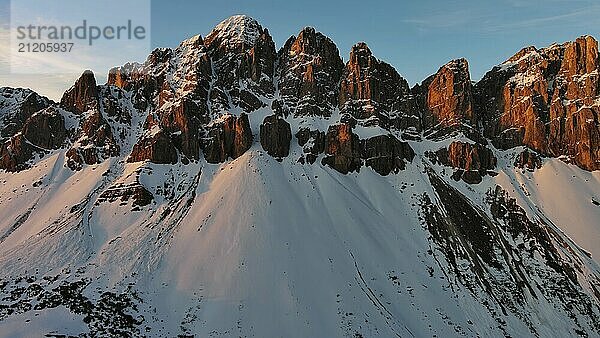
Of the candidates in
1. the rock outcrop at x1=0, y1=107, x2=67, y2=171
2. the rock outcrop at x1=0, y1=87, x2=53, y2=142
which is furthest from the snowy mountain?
the rock outcrop at x1=0, y1=87, x2=53, y2=142

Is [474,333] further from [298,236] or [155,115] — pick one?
[155,115]

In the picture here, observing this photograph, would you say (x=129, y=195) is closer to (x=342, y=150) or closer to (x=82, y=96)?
(x=82, y=96)

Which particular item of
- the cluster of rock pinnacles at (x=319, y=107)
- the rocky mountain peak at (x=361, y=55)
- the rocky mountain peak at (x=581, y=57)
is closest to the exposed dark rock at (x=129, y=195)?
the cluster of rock pinnacles at (x=319, y=107)

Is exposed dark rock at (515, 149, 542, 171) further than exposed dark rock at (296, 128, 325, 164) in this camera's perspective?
Yes

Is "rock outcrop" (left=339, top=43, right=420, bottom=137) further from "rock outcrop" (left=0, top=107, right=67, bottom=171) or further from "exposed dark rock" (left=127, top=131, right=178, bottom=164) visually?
"rock outcrop" (left=0, top=107, right=67, bottom=171)

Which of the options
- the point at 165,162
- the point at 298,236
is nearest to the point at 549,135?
the point at 298,236
